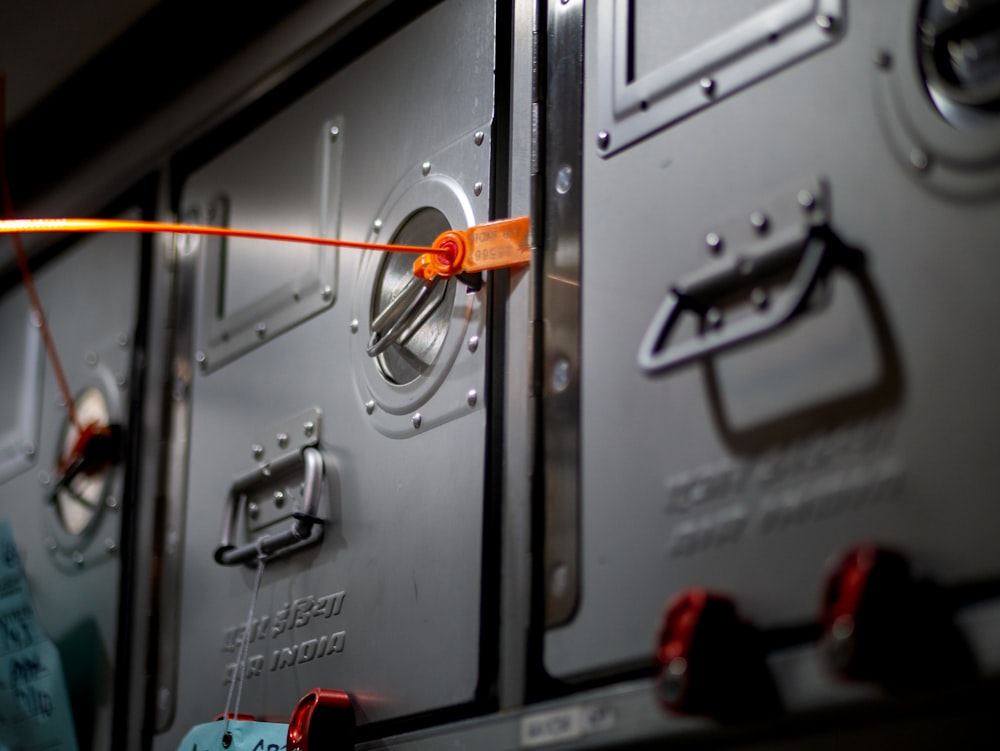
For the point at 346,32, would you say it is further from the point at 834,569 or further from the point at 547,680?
the point at 834,569

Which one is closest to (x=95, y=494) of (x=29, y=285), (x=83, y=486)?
(x=83, y=486)

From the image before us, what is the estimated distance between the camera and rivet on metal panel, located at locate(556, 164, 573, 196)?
5.55ft

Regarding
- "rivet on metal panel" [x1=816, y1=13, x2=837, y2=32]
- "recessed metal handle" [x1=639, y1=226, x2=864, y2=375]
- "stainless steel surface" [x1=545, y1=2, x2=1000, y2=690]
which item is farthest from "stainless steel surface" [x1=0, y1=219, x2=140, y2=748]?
"rivet on metal panel" [x1=816, y1=13, x2=837, y2=32]

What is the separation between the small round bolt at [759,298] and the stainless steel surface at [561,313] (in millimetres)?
298

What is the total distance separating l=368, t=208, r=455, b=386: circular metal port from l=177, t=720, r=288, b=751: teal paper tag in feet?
1.79

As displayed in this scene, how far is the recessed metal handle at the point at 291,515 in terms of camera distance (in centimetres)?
196

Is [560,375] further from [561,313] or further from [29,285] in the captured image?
[29,285]

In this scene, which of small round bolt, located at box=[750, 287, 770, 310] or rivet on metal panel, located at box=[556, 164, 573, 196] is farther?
rivet on metal panel, located at box=[556, 164, 573, 196]

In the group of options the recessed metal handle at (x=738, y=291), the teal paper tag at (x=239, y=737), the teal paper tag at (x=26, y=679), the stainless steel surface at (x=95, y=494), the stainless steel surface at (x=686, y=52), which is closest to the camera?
the recessed metal handle at (x=738, y=291)

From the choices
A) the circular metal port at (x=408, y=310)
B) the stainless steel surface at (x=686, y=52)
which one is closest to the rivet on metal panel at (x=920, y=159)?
the stainless steel surface at (x=686, y=52)

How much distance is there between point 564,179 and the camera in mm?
1705

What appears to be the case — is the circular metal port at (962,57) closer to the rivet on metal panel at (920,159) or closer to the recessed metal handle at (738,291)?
the rivet on metal panel at (920,159)

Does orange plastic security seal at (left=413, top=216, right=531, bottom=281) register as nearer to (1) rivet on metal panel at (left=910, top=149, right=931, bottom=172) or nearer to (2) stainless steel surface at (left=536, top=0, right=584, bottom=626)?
(2) stainless steel surface at (left=536, top=0, right=584, bottom=626)

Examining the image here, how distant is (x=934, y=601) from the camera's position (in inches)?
43.9
